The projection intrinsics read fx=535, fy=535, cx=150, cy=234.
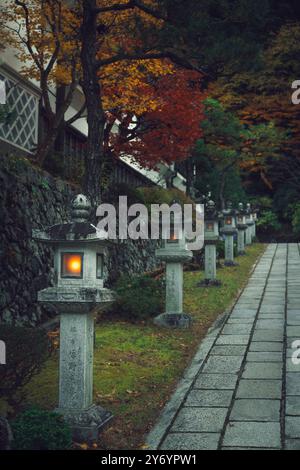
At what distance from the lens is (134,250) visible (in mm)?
18938

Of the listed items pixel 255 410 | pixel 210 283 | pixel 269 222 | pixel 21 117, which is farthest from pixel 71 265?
pixel 269 222

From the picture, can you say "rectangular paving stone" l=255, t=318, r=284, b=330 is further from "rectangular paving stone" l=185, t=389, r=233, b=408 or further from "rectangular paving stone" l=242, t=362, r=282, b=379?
"rectangular paving stone" l=185, t=389, r=233, b=408

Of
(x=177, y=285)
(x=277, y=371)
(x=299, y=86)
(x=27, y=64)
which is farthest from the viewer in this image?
(x=299, y=86)

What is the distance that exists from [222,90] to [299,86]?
15.8 ft

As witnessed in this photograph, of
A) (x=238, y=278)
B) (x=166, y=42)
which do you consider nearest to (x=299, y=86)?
(x=238, y=278)

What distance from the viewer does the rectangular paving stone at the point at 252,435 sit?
5.23 meters

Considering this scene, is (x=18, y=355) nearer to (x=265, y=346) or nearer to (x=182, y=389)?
(x=182, y=389)

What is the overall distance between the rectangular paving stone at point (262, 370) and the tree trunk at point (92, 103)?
4812mm

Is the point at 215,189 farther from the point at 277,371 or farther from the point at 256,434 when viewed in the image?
the point at 256,434

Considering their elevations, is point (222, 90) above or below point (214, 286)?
above

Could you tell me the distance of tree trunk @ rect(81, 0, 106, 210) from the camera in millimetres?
10984

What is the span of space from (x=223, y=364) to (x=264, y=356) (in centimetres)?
78

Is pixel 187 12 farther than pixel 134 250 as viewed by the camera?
No
